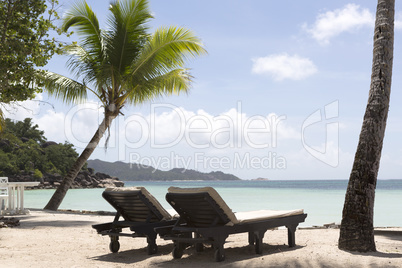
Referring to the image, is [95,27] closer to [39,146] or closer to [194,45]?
[194,45]

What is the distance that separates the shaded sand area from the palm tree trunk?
236mm

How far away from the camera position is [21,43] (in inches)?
356

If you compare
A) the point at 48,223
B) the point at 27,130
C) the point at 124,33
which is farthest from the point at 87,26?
the point at 27,130

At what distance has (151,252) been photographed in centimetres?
619

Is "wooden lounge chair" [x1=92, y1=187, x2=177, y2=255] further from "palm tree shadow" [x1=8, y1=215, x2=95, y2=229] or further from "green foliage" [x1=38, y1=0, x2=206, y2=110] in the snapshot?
"green foliage" [x1=38, y1=0, x2=206, y2=110]

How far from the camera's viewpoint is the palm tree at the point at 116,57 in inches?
573

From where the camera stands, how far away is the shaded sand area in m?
5.39

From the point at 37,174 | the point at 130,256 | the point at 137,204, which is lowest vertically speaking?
the point at 130,256

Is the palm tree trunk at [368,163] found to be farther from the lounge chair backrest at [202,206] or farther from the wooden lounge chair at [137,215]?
the wooden lounge chair at [137,215]

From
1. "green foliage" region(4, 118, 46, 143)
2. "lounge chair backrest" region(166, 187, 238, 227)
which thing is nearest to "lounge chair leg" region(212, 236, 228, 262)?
"lounge chair backrest" region(166, 187, 238, 227)

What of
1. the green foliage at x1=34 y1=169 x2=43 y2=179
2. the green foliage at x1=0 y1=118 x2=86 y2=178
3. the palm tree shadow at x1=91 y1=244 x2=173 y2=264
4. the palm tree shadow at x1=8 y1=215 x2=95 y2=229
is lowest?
the palm tree shadow at x1=91 y1=244 x2=173 y2=264

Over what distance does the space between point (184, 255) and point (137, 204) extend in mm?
927

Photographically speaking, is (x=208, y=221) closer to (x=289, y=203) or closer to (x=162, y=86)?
(x=162, y=86)

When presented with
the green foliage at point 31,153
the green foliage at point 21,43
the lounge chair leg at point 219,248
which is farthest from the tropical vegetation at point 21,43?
the green foliage at point 31,153
